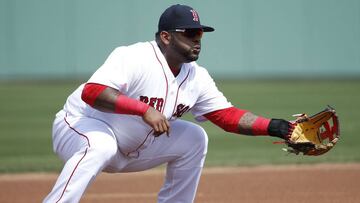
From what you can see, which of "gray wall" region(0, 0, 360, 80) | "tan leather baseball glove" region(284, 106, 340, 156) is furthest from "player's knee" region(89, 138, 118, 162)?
"gray wall" region(0, 0, 360, 80)

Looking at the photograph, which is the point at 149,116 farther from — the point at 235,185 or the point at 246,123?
the point at 235,185

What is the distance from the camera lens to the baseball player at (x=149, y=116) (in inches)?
163

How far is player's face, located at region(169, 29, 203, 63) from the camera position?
15.0 ft

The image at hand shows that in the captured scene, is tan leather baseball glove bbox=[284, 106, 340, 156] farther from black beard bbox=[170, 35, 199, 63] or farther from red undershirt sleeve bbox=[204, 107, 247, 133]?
black beard bbox=[170, 35, 199, 63]

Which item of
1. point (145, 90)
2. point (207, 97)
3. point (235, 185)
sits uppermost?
point (145, 90)

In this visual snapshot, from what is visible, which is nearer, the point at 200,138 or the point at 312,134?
the point at 312,134

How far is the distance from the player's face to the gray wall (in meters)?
18.4

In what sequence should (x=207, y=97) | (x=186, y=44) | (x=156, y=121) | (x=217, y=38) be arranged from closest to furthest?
(x=156, y=121) < (x=186, y=44) < (x=207, y=97) < (x=217, y=38)

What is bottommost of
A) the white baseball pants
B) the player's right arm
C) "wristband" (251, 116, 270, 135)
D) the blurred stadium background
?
the blurred stadium background

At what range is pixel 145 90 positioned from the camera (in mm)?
4477

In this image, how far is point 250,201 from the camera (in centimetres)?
613

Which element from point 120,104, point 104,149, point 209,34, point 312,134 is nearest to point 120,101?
point 120,104

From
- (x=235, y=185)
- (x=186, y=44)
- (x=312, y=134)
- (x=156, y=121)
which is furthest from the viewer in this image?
(x=235, y=185)

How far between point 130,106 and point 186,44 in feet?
2.24
